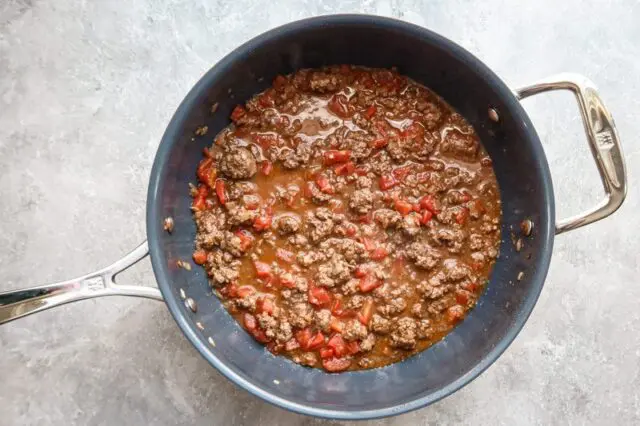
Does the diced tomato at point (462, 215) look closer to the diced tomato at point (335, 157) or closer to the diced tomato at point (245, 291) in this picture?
the diced tomato at point (335, 157)

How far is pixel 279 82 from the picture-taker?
4.16 metres

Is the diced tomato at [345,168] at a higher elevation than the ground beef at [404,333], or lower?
higher

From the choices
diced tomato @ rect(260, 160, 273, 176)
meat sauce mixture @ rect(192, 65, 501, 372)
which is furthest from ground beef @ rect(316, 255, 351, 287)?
diced tomato @ rect(260, 160, 273, 176)

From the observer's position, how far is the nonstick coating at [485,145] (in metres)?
3.69

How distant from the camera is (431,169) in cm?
411

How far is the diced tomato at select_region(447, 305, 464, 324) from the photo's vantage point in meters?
4.06

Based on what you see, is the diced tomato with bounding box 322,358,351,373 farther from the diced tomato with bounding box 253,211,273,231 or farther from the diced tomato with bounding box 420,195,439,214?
the diced tomato with bounding box 420,195,439,214

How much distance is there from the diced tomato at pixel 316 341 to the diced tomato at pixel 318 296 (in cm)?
17

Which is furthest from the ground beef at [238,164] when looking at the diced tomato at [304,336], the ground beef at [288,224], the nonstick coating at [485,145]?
the diced tomato at [304,336]

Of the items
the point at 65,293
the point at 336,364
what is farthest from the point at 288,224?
the point at 65,293

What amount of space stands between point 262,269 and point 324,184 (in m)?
0.58

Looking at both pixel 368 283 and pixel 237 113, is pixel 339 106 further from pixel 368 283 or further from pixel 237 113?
pixel 368 283

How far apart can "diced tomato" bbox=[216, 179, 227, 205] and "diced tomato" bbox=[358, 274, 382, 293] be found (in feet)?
2.90

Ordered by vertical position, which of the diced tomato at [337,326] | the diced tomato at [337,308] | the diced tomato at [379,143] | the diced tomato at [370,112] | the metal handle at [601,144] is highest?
the metal handle at [601,144]
